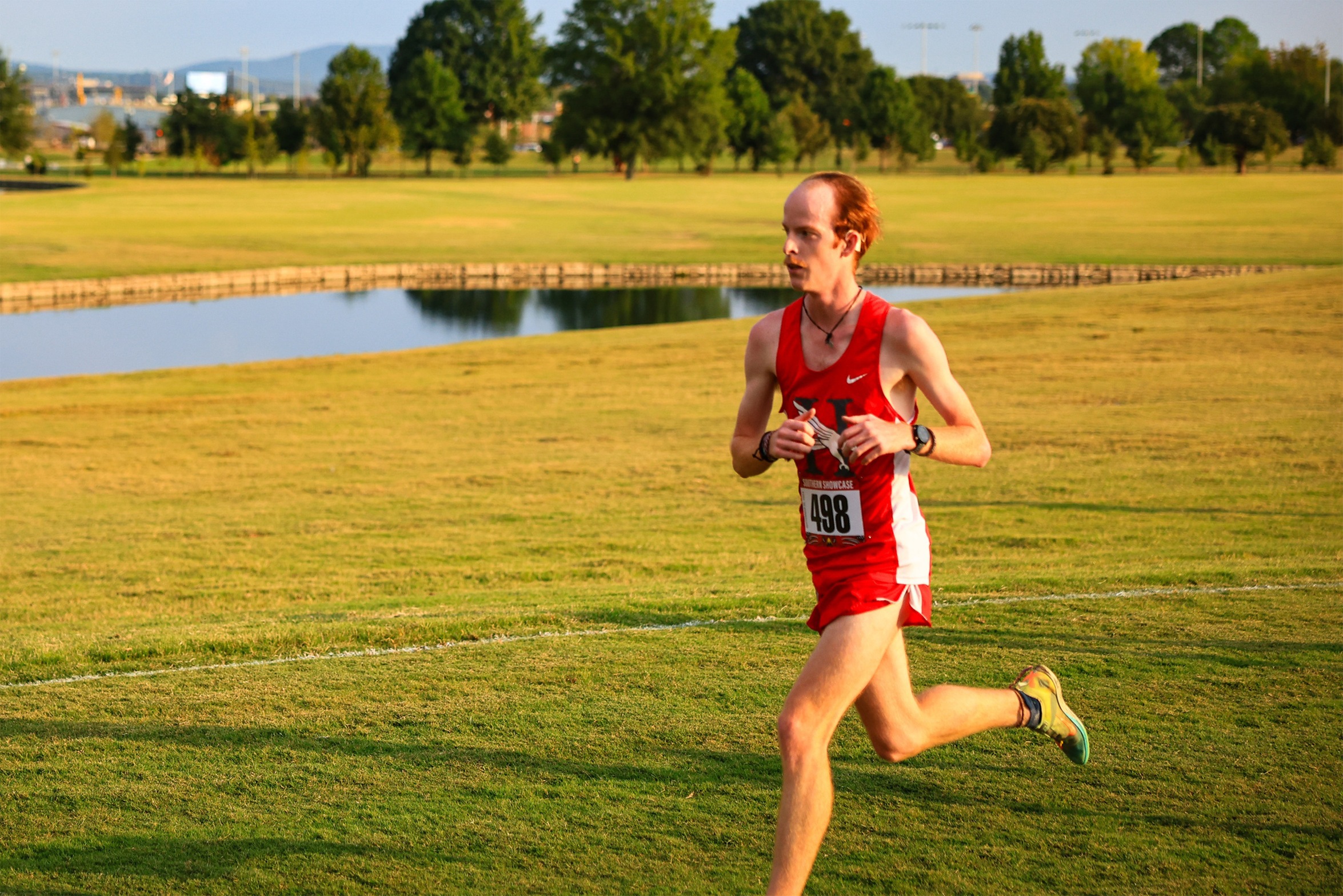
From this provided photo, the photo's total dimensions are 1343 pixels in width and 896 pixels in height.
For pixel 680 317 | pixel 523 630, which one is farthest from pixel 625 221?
pixel 523 630

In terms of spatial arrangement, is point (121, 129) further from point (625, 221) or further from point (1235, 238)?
point (1235, 238)

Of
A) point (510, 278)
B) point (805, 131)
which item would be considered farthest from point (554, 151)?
point (510, 278)

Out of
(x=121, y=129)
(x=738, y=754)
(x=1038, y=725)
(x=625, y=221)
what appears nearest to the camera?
(x=1038, y=725)

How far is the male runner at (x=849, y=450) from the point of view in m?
3.98

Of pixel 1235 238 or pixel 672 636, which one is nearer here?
pixel 672 636

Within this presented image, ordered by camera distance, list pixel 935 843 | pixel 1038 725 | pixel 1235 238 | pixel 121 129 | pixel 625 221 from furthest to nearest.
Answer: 1. pixel 121 129
2. pixel 625 221
3. pixel 1235 238
4. pixel 1038 725
5. pixel 935 843

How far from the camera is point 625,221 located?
67000 mm

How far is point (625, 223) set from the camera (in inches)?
2608

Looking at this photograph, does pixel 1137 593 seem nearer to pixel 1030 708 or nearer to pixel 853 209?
pixel 1030 708

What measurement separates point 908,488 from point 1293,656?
138 inches

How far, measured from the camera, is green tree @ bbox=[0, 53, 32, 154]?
10712cm

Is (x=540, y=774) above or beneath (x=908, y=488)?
beneath

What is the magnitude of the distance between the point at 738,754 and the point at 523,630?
2.42m

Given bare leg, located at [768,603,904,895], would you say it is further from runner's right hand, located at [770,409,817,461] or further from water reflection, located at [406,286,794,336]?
water reflection, located at [406,286,794,336]
